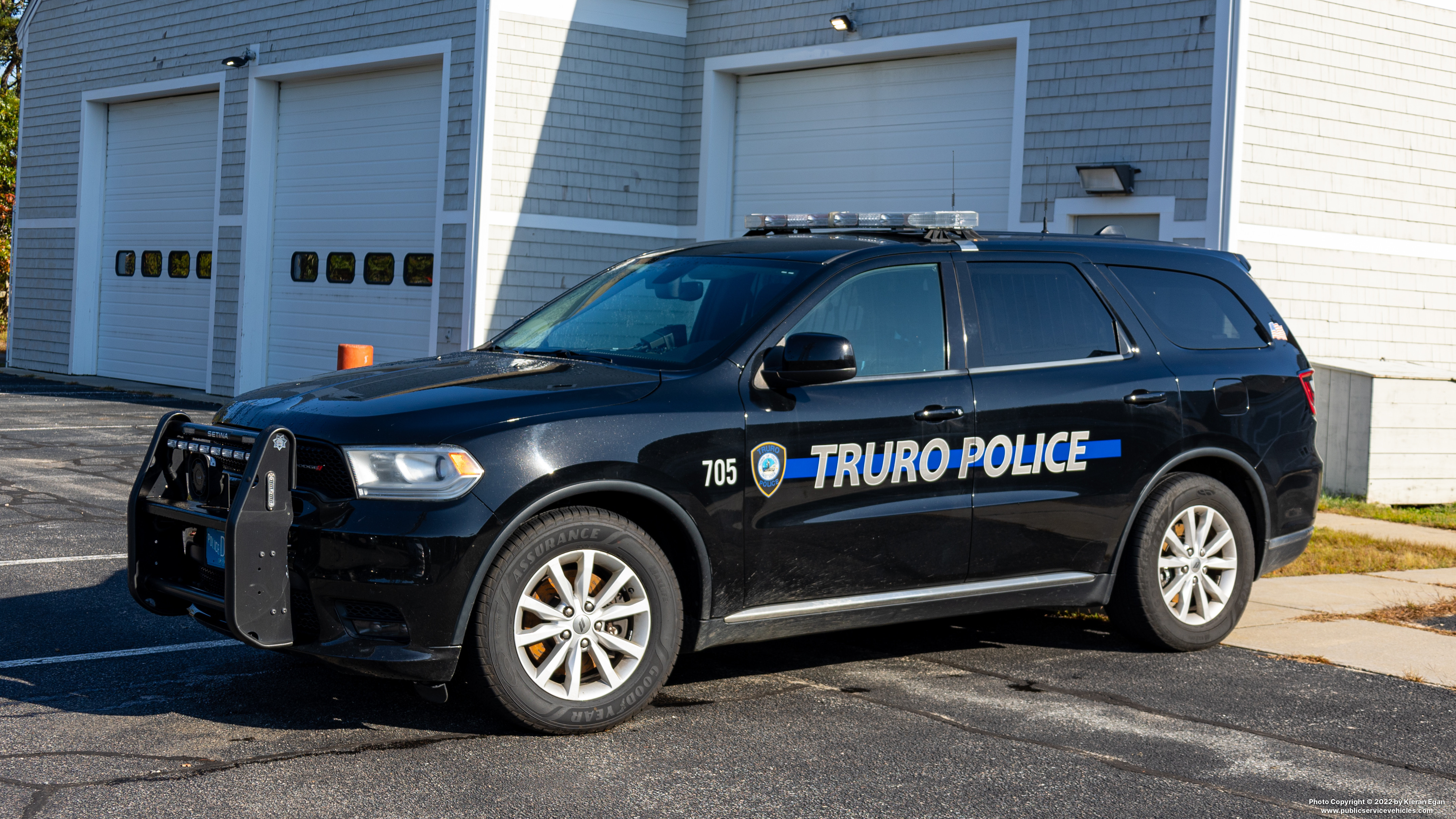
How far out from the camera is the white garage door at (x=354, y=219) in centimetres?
1758

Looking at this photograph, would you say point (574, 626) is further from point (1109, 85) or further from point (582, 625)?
point (1109, 85)

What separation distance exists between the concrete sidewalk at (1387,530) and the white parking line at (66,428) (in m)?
11.7

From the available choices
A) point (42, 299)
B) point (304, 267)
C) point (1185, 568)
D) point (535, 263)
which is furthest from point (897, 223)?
point (42, 299)

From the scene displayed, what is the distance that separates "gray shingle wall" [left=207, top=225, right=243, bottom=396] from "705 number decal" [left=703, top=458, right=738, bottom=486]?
616 inches

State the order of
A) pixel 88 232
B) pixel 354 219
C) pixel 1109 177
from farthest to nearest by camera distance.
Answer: pixel 88 232, pixel 354 219, pixel 1109 177

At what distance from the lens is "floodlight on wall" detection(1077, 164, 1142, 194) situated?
520 inches

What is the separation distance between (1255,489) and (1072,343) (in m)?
1.28

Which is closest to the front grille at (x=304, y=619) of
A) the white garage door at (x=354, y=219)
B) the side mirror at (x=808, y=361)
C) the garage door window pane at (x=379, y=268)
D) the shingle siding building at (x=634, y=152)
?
the side mirror at (x=808, y=361)

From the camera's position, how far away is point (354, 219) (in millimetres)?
18531

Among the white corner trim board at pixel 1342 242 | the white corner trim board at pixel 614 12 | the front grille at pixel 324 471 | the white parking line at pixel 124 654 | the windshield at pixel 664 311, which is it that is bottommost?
the white parking line at pixel 124 654

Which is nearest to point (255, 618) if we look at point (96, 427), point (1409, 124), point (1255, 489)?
point (1255, 489)

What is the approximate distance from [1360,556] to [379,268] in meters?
12.4

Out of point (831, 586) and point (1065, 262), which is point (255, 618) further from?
point (1065, 262)

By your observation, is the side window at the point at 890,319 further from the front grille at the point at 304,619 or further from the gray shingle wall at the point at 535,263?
the gray shingle wall at the point at 535,263
